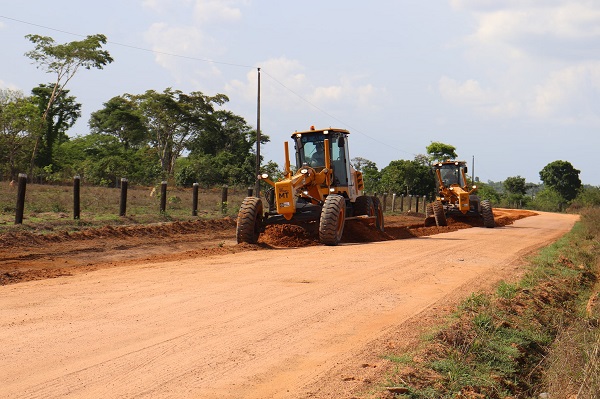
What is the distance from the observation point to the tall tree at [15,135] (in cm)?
4562

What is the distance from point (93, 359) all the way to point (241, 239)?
1162 centimetres

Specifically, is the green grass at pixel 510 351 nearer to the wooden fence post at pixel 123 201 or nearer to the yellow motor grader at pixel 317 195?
the yellow motor grader at pixel 317 195

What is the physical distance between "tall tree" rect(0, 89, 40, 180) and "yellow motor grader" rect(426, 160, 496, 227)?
26.9 m

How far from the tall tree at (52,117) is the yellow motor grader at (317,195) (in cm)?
3899

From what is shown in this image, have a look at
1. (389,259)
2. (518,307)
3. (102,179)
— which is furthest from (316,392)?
(102,179)

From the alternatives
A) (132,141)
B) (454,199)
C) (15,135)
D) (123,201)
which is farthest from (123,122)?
(123,201)

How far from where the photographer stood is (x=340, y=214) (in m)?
19.0

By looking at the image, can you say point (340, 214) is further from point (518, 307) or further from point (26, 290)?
point (26, 290)

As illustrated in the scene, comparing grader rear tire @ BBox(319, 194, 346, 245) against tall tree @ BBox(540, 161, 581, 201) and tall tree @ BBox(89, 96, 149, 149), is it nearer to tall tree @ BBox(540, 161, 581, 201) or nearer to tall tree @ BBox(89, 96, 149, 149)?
tall tree @ BBox(89, 96, 149, 149)

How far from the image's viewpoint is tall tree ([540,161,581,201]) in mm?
92938

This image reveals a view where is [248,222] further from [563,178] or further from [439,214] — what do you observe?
[563,178]

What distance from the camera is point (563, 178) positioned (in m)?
93.2

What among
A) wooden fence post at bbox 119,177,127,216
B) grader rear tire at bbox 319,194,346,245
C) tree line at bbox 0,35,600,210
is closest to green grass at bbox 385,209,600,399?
grader rear tire at bbox 319,194,346,245

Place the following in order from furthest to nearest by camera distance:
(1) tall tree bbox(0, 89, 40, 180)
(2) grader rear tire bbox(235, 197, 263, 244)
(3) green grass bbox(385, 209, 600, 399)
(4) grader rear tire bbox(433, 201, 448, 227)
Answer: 1. (1) tall tree bbox(0, 89, 40, 180)
2. (4) grader rear tire bbox(433, 201, 448, 227)
3. (2) grader rear tire bbox(235, 197, 263, 244)
4. (3) green grass bbox(385, 209, 600, 399)
